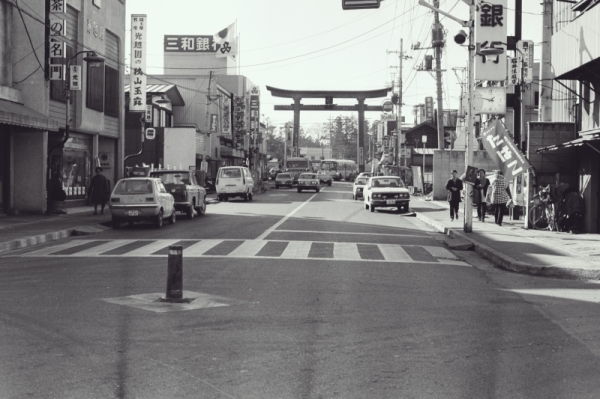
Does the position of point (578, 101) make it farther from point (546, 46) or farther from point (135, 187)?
point (135, 187)

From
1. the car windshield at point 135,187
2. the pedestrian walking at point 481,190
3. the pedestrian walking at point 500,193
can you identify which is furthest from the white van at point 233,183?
the pedestrian walking at point 500,193

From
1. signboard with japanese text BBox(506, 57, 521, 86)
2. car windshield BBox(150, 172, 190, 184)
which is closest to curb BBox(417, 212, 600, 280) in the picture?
signboard with japanese text BBox(506, 57, 521, 86)

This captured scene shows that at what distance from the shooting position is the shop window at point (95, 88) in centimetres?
3371

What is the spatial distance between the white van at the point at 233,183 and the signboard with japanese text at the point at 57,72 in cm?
1782

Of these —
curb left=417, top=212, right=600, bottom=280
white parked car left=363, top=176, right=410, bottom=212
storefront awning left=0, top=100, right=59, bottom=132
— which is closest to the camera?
curb left=417, top=212, right=600, bottom=280

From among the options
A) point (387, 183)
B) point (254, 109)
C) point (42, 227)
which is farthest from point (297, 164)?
point (42, 227)

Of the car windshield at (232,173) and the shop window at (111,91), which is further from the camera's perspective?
the car windshield at (232,173)

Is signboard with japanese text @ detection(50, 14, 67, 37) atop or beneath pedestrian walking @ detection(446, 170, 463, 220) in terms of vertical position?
atop

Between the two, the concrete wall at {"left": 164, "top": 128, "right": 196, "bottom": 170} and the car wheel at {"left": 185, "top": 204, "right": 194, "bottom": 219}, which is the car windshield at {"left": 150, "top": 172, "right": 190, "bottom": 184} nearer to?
the car wheel at {"left": 185, "top": 204, "right": 194, "bottom": 219}

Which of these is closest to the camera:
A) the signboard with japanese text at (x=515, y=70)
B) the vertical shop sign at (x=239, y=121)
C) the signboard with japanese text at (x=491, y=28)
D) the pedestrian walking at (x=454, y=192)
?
the signboard with japanese text at (x=491, y=28)

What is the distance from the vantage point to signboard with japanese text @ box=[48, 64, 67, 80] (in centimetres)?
2708

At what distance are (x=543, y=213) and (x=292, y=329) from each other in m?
16.9

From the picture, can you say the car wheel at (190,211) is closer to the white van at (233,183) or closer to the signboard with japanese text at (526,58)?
the signboard with japanese text at (526,58)

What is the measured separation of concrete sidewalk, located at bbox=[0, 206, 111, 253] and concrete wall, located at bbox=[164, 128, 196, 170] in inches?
1007
